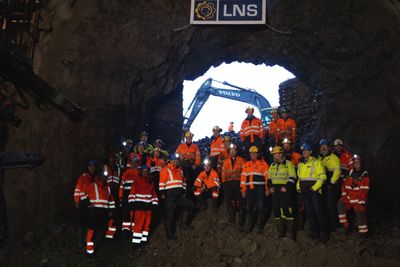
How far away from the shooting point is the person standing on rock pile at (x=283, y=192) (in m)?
8.59

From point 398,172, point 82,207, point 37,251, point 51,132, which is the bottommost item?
point 37,251

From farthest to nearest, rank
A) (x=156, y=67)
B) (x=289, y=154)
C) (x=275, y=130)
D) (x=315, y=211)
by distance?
1. (x=156, y=67)
2. (x=275, y=130)
3. (x=289, y=154)
4. (x=315, y=211)

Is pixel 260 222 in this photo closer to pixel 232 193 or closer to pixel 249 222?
pixel 249 222

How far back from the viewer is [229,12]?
1240cm

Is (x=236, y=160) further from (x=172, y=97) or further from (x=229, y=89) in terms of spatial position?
(x=229, y=89)

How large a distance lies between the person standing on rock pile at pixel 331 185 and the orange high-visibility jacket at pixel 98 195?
556cm

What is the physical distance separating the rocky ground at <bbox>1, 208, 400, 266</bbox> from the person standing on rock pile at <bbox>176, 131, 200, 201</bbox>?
1.34 m

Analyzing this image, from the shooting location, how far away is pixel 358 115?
1220 cm

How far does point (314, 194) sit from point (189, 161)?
4303 millimetres

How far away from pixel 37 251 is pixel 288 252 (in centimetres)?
663

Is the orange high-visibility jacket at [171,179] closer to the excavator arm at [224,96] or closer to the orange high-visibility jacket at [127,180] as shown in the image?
the orange high-visibility jacket at [127,180]

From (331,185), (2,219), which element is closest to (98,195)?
(2,219)

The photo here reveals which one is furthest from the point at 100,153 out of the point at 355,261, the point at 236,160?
the point at 355,261

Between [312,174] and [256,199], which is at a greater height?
[312,174]
